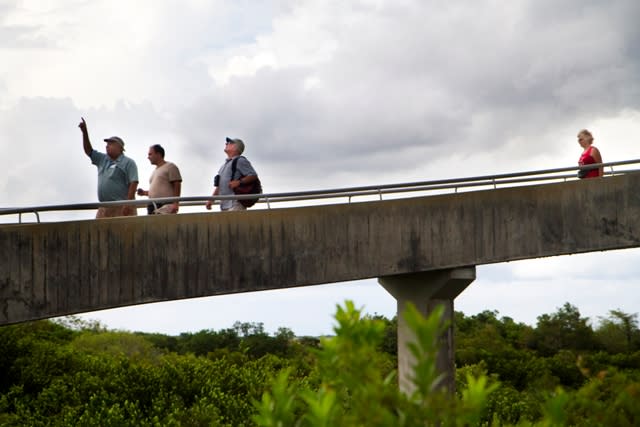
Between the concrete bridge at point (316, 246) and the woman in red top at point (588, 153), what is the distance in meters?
0.49

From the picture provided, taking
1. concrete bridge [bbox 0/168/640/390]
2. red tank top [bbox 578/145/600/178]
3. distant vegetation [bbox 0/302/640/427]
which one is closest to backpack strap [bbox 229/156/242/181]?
concrete bridge [bbox 0/168/640/390]

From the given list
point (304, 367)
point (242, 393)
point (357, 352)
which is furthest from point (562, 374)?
point (357, 352)

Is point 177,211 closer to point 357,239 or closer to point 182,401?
point 357,239

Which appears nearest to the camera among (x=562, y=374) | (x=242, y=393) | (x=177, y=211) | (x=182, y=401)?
(x=177, y=211)

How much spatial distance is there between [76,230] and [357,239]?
424cm

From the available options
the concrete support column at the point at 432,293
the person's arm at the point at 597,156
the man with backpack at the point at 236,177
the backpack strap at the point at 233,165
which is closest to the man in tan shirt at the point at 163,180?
the man with backpack at the point at 236,177

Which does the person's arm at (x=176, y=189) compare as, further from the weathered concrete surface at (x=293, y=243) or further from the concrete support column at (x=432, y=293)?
the concrete support column at (x=432, y=293)

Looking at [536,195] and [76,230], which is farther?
[536,195]

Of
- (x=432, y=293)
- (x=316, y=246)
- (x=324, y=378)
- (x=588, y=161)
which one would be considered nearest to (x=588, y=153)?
(x=588, y=161)

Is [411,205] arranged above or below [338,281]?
above

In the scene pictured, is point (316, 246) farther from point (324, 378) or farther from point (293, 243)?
point (324, 378)

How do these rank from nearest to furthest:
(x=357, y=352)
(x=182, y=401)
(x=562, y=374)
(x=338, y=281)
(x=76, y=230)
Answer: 1. (x=357, y=352)
2. (x=76, y=230)
3. (x=338, y=281)
4. (x=182, y=401)
5. (x=562, y=374)

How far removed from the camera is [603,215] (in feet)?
51.1

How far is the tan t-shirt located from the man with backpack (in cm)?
61
